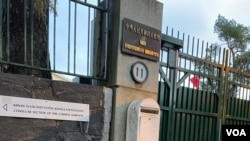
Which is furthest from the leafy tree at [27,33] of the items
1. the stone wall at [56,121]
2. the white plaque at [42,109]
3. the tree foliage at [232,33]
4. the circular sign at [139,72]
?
the tree foliage at [232,33]

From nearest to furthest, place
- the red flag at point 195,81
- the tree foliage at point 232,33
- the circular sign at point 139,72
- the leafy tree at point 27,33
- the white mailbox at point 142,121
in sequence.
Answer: the leafy tree at point 27,33, the white mailbox at point 142,121, the circular sign at point 139,72, the red flag at point 195,81, the tree foliage at point 232,33

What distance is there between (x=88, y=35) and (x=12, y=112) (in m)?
1.20

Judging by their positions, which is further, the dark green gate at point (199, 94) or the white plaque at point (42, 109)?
the dark green gate at point (199, 94)

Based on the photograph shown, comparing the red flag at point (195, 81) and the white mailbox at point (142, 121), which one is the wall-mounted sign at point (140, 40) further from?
the red flag at point (195, 81)

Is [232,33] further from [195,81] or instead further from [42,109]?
[42,109]

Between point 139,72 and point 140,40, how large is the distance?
362mm

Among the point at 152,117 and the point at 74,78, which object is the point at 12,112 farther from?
the point at 152,117

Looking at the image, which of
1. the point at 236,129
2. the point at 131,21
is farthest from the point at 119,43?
the point at 236,129

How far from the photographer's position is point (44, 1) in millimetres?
3682

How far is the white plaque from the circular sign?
0.67 m

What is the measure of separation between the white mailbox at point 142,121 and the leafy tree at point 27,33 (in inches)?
39.9

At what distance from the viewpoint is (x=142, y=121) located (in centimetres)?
381


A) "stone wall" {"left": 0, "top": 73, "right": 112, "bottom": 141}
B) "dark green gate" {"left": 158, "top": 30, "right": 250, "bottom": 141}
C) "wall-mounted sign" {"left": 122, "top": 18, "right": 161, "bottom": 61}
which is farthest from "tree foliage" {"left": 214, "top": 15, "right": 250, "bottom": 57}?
"stone wall" {"left": 0, "top": 73, "right": 112, "bottom": 141}

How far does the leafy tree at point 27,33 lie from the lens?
3426mm
